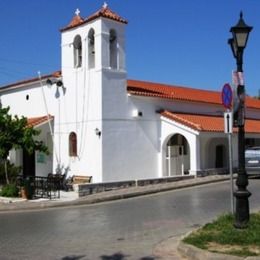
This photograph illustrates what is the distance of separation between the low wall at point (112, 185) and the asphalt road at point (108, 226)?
243cm

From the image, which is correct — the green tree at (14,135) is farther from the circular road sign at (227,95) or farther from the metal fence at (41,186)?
the circular road sign at (227,95)

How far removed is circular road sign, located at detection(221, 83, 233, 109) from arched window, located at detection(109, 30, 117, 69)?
14128 mm

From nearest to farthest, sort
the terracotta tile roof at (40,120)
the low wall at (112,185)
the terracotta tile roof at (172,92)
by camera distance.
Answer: the low wall at (112,185), the terracotta tile roof at (40,120), the terracotta tile roof at (172,92)

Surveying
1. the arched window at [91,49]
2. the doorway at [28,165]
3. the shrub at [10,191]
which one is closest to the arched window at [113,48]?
the arched window at [91,49]

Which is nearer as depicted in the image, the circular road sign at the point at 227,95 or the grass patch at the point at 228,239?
the grass patch at the point at 228,239

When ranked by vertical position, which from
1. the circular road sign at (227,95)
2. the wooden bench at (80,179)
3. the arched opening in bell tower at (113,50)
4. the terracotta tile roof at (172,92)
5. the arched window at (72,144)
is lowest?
the wooden bench at (80,179)

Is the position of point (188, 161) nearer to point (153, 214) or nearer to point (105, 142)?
point (105, 142)

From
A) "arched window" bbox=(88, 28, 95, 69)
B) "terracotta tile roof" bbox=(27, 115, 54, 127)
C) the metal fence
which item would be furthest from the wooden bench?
"arched window" bbox=(88, 28, 95, 69)

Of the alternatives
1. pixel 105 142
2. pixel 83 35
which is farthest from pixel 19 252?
pixel 83 35

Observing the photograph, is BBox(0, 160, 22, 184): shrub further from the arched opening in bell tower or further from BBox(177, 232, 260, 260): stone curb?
BBox(177, 232, 260, 260): stone curb

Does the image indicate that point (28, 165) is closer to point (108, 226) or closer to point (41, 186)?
point (41, 186)

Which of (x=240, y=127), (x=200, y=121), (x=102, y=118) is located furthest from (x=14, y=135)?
(x=240, y=127)

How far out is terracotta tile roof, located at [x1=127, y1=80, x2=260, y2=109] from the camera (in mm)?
27653

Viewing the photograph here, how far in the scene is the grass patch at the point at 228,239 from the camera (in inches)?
344
